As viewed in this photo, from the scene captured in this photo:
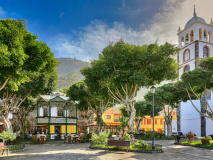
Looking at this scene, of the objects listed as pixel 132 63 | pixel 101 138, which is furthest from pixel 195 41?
pixel 101 138

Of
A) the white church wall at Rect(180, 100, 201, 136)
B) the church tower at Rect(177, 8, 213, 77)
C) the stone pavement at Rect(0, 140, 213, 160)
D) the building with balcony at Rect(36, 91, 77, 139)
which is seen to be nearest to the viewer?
the stone pavement at Rect(0, 140, 213, 160)

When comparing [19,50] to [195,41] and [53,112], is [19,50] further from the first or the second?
[195,41]

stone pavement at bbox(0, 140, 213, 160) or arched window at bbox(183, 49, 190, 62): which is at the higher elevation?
arched window at bbox(183, 49, 190, 62)

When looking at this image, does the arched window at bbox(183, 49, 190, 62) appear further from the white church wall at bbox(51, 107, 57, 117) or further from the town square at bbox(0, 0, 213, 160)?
the white church wall at bbox(51, 107, 57, 117)

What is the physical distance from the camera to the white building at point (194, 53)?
129ft

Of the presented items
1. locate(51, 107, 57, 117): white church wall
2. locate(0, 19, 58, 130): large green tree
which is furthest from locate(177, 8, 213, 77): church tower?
locate(0, 19, 58, 130): large green tree

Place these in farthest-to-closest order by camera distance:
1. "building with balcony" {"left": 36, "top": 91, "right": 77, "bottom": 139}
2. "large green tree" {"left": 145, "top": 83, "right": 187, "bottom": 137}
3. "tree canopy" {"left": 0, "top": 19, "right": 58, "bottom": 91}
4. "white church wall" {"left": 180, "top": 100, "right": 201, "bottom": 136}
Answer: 1. "white church wall" {"left": 180, "top": 100, "right": 201, "bottom": 136}
2. "building with balcony" {"left": 36, "top": 91, "right": 77, "bottom": 139}
3. "large green tree" {"left": 145, "top": 83, "right": 187, "bottom": 137}
4. "tree canopy" {"left": 0, "top": 19, "right": 58, "bottom": 91}

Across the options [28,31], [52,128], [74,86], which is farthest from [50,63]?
[52,128]

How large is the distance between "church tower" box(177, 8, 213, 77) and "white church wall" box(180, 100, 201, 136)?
7401mm

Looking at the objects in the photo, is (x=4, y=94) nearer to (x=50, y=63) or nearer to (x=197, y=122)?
(x=50, y=63)

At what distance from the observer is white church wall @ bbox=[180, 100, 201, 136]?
39312 millimetres

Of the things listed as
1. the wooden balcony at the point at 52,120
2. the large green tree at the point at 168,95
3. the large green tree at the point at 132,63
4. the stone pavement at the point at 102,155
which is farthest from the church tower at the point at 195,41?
the stone pavement at the point at 102,155

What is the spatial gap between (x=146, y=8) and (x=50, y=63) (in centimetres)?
1167

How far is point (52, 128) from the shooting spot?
34781 mm
